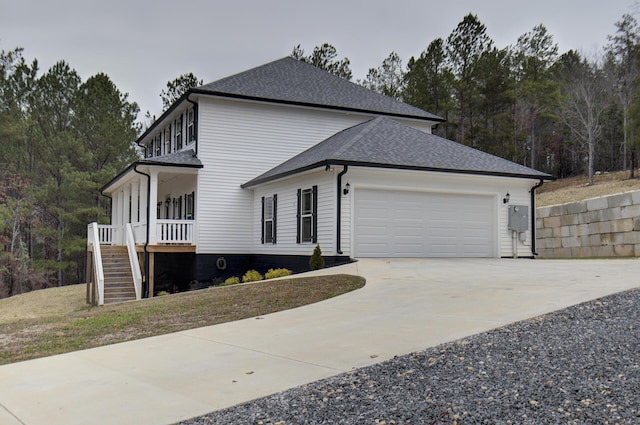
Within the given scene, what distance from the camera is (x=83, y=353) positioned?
20.8 feet

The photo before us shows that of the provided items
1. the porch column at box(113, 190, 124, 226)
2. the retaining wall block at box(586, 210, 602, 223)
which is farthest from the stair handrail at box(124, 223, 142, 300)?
the retaining wall block at box(586, 210, 602, 223)

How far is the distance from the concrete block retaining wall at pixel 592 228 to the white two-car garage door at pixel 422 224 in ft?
11.3

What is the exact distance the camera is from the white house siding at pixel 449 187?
14.5 metres

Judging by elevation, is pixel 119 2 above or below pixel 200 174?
above

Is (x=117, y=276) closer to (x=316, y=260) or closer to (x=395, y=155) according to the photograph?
(x=316, y=260)

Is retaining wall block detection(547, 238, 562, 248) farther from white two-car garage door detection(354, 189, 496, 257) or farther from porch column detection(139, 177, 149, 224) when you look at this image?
porch column detection(139, 177, 149, 224)

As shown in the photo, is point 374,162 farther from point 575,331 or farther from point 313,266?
point 575,331

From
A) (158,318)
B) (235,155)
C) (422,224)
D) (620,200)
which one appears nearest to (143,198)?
(235,155)

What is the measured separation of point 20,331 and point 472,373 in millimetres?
6786

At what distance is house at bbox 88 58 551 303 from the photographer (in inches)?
593

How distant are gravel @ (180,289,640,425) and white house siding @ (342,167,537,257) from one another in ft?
29.6

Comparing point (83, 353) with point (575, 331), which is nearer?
point (575, 331)

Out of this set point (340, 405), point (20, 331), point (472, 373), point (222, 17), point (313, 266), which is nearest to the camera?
point (340, 405)

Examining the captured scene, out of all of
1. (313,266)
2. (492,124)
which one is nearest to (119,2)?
(313,266)
